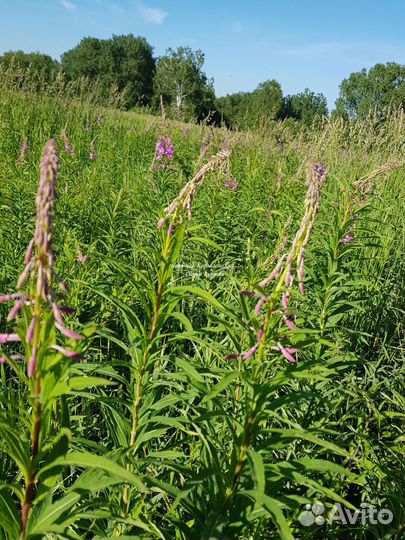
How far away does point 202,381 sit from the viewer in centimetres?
152

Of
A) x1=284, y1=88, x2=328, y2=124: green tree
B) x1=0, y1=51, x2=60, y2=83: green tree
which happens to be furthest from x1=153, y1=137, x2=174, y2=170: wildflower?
x1=284, y1=88, x2=328, y2=124: green tree

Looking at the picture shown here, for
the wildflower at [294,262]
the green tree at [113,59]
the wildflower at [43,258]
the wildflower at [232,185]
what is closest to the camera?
the wildflower at [43,258]

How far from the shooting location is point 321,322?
2730 mm

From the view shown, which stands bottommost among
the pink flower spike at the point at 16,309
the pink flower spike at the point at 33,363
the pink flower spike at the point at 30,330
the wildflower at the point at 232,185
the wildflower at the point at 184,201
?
the pink flower spike at the point at 33,363

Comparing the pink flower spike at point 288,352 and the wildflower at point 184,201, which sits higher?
the wildflower at point 184,201

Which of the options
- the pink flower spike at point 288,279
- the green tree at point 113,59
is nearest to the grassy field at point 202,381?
the pink flower spike at point 288,279

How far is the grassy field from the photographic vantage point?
45.4 inches

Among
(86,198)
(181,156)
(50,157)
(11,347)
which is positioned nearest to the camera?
(50,157)

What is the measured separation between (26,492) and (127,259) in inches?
115

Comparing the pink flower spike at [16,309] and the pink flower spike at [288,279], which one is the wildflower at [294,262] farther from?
the pink flower spike at [16,309]

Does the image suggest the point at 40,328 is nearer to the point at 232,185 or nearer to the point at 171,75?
the point at 232,185

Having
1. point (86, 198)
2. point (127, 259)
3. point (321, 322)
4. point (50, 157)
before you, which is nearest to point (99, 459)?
point (50, 157)

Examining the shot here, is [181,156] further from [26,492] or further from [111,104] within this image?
[26,492]

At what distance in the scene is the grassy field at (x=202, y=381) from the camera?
1.15m
